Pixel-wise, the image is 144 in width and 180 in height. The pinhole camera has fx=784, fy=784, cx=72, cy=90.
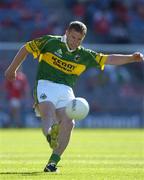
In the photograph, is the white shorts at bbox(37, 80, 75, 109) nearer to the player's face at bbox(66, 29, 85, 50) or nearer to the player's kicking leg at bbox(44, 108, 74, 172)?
the player's kicking leg at bbox(44, 108, 74, 172)

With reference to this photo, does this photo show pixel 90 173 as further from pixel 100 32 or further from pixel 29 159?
pixel 100 32

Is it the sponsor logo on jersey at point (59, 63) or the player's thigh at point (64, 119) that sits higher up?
the sponsor logo on jersey at point (59, 63)

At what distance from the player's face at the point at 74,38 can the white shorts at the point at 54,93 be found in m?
0.62

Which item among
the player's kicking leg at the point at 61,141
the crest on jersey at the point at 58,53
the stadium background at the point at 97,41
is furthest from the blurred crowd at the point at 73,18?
the player's kicking leg at the point at 61,141

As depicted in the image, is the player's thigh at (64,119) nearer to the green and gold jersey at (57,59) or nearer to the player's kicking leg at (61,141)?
the player's kicking leg at (61,141)

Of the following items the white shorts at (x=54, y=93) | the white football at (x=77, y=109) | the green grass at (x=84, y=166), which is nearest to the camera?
the green grass at (x=84, y=166)

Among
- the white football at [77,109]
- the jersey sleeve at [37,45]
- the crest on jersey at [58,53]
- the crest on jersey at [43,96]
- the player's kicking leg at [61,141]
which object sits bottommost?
the player's kicking leg at [61,141]

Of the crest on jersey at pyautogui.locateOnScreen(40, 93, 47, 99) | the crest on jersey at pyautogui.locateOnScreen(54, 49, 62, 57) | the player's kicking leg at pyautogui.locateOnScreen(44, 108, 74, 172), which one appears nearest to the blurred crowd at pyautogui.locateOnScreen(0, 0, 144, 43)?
the crest on jersey at pyautogui.locateOnScreen(54, 49, 62, 57)

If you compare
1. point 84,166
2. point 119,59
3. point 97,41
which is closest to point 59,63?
point 119,59

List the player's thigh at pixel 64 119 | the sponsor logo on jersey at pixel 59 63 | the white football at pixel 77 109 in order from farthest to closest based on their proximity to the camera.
→ the sponsor logo on jersey at pixel 59 63 < the player's thigh at pixel 64 119 < the white football at pixel 77 109

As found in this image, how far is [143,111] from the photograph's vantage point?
3200cm

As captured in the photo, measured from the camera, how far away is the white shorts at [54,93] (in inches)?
446

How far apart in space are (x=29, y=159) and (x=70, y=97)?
3.25m

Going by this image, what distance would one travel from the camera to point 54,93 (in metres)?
11.4
